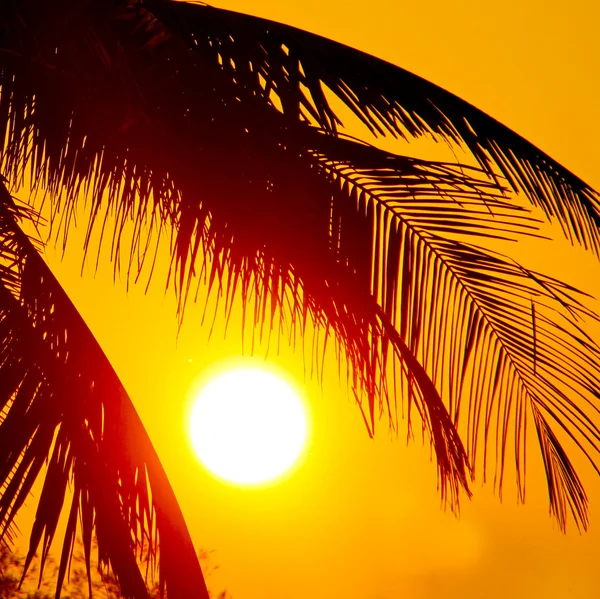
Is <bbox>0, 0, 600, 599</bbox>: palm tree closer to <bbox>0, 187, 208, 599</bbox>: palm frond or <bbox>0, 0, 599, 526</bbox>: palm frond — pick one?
<bbox>0, 0, 599, 526</bbox>: palm frond

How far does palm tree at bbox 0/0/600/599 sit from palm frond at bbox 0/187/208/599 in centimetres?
64

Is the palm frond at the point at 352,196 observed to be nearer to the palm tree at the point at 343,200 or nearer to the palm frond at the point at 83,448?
the palm tree at the point at 343,200

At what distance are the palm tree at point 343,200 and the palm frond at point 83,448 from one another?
0.64 meters

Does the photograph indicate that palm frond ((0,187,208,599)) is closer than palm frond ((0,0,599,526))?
No

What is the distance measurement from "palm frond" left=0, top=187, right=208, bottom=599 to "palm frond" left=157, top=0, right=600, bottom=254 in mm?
1305

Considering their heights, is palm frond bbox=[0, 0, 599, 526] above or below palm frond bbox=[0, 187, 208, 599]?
above

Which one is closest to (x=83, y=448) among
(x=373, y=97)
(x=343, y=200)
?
(x=343, y=200)

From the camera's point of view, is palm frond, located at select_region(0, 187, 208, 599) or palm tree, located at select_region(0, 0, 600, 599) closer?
palm tree, located at select_region(0, 0, 600, 599)

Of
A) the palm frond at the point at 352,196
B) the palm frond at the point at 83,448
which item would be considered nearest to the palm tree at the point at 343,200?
the palm frond at the point at 352,196

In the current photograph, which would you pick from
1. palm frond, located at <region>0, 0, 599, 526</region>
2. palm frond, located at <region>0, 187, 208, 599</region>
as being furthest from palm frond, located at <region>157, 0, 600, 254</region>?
palm frond, located at <region>0, 187, 208, 599</region>

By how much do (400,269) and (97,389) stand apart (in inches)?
52.9

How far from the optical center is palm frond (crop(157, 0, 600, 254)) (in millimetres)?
2283

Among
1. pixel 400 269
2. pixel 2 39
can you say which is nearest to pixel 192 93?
pixel 2 39

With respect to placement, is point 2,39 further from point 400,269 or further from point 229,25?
point 400,269
